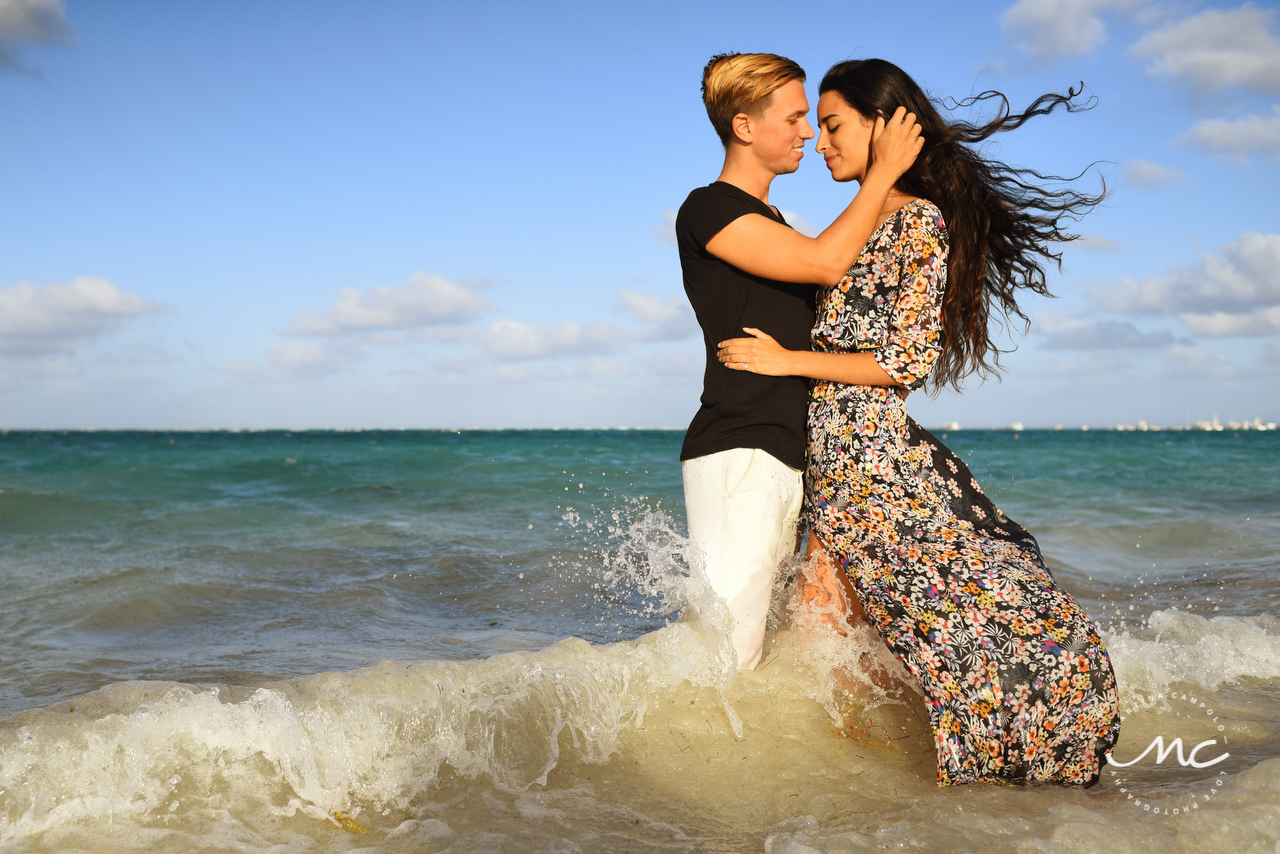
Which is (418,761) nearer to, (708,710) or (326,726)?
(326,726)

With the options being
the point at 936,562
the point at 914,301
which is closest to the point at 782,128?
the point at 914,301

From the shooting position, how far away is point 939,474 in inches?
122

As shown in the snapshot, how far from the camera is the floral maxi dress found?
2670 mm

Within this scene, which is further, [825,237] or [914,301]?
[914,301]

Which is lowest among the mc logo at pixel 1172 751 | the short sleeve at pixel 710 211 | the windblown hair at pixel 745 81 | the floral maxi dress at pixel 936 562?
the mc logo at pixel 1172 751

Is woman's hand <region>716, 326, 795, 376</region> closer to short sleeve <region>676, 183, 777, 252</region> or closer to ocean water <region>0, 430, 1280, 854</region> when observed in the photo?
short sleeve <region>676, 183, 777, 252</region>

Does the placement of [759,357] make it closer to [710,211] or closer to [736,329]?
[736,329]

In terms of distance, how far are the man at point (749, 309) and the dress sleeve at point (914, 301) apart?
0.59ft

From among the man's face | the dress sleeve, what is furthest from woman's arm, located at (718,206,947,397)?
the man's face

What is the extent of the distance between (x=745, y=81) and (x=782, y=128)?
0.22 metres

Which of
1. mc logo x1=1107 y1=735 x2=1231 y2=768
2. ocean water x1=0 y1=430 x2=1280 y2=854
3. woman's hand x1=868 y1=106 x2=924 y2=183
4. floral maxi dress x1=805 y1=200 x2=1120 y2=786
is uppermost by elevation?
woman's hand x1=868 y1=106 x2=924 y2=183

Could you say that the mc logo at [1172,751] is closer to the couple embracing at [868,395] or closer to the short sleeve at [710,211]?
the couple embracing at [868,395]

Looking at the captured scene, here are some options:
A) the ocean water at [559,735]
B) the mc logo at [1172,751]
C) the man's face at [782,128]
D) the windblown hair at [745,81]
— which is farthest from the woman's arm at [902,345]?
the mc logo at [1172,751]

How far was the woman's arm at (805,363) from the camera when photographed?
3027 mm
